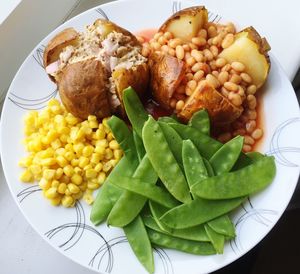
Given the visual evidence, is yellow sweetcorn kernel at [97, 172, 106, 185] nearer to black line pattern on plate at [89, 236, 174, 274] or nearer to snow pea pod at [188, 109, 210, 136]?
black line pattern on plate at [89, 236, 174, 274]

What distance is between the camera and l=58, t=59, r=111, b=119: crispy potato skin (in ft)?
4.22

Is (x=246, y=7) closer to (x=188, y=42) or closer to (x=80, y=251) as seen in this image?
(x=188, y=42)

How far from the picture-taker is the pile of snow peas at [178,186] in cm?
119

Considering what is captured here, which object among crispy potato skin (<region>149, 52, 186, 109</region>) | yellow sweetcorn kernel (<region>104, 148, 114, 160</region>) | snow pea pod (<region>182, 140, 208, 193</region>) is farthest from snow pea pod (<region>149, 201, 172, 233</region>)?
crispy potato skin (<region>149, 52, 186, 109</region>)

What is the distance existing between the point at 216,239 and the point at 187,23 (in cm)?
65

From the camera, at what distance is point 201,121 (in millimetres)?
1286

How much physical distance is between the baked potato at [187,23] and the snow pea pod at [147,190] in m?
0.49

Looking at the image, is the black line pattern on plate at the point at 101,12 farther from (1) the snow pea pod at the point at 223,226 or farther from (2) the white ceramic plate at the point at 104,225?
(1) the snow pea pod at the point at 223,226

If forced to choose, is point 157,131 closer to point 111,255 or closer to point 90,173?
point 90,173

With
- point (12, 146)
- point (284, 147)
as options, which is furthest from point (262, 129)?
point (12, 146)

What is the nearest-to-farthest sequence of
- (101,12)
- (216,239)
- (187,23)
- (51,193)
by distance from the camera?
1. (216,239)
2. (51,193)
3. (187,23)
4. (101,12)

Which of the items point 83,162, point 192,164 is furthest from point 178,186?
point 83,162

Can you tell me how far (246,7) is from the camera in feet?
5.36

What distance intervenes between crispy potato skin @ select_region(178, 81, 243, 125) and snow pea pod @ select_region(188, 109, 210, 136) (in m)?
0.02
